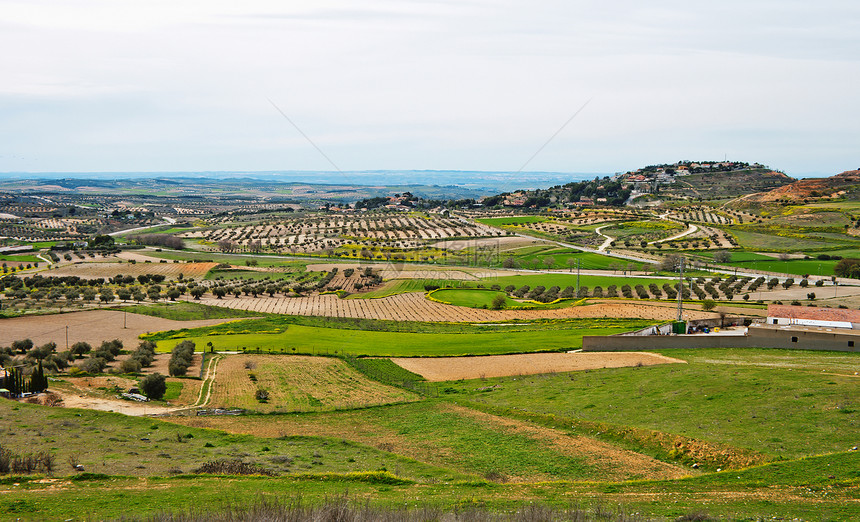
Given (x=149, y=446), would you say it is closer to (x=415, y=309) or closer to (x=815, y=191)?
(x=415, y=309)

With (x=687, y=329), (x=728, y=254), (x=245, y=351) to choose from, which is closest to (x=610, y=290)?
(x=687, y=329)

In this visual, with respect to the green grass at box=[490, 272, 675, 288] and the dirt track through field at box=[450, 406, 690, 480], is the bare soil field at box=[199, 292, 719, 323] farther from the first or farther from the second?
the dirt track through field at box=[450, 406, 690, 480]

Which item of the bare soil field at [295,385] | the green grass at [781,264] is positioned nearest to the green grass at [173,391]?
the bare soil field at [295,385]

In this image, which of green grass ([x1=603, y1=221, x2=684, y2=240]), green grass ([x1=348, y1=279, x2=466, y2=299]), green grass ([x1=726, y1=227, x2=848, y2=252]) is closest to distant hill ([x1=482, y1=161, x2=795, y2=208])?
green grass ([x1=603, y1=221, x2=684, y2=240])

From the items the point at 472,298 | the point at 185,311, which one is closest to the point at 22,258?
the point at 185,311

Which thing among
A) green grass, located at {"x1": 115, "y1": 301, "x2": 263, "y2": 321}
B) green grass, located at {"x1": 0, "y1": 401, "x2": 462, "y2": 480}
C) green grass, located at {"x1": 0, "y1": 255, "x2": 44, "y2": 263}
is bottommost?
green grass, located at {"x1": 115, "y1": 301, "x2": 263, "y2": 321}

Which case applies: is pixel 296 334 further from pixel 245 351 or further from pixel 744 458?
pixel 744 458
